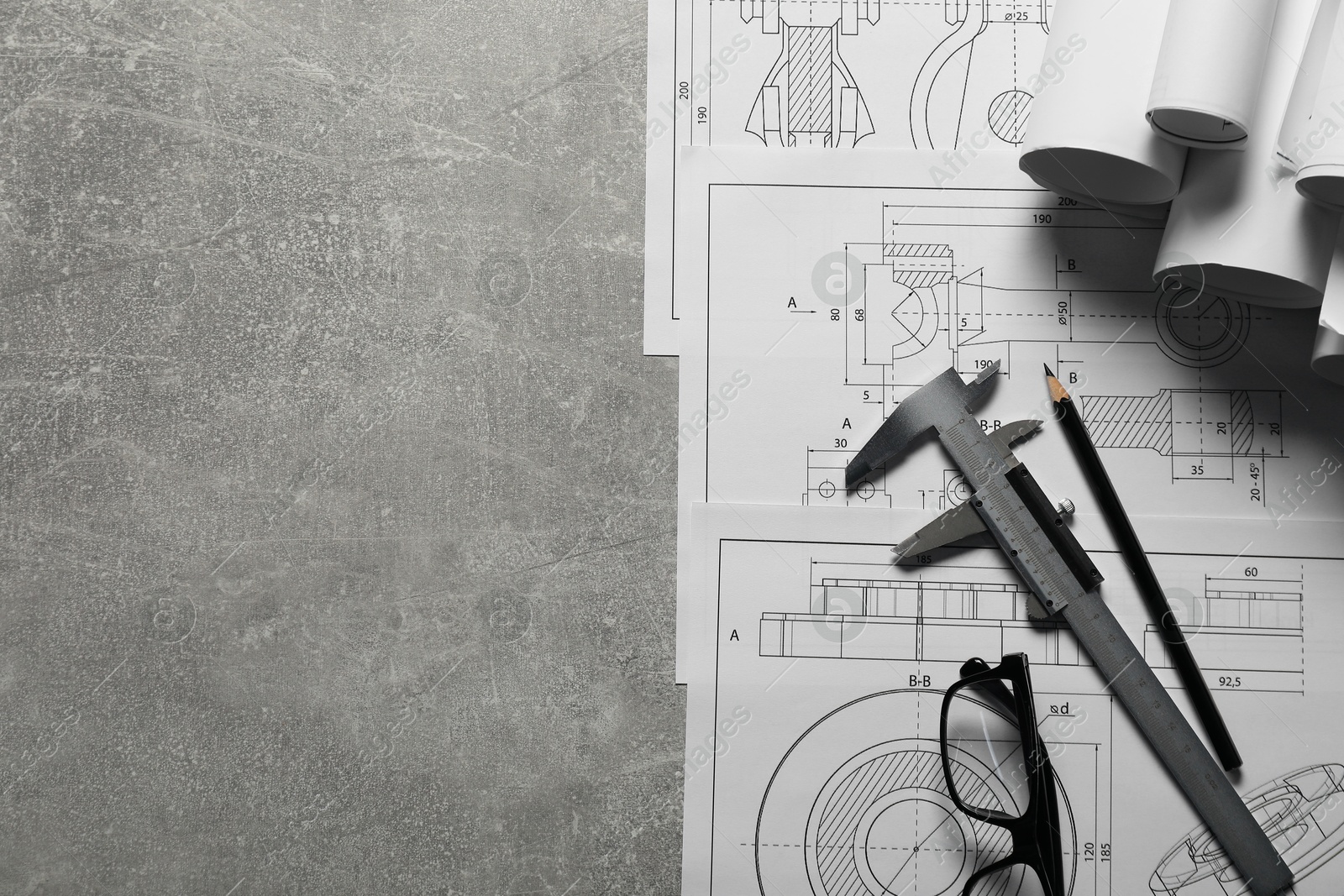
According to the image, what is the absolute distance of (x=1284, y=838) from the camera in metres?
0.77

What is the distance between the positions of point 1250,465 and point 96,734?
114cm

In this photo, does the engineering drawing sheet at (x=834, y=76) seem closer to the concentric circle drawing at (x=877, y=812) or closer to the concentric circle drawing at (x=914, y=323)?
the concentric circle drawing at (x=914, y=323)

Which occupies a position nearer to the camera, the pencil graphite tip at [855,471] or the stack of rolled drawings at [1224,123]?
the stack of rolled drawings at [1224,123]

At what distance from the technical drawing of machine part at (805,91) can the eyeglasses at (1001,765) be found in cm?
53

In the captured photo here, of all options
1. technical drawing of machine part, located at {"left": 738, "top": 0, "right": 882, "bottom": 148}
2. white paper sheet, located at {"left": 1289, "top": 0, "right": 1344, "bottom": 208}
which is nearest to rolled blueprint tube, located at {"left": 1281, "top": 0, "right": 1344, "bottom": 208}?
white paper sheet, located at {"left": 1289, "top": 0, "right": 1344, "bottom": 208}

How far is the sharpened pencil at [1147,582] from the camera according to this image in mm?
770

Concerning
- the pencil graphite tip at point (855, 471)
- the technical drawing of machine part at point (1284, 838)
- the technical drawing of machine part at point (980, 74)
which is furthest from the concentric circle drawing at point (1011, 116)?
the technical drawing of machine part at point (1284, 838)

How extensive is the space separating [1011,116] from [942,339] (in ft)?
0.76

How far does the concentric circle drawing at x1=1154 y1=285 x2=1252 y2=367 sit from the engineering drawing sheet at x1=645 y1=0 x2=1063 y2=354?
22 cm

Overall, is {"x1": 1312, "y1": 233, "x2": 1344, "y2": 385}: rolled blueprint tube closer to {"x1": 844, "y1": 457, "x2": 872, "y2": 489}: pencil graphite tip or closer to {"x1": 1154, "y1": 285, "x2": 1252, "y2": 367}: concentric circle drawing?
{"x1": 1154, "y1": 285, "x2": 1252, "y2": 367}: concentric circle drawing

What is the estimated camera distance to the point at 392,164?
82 cm

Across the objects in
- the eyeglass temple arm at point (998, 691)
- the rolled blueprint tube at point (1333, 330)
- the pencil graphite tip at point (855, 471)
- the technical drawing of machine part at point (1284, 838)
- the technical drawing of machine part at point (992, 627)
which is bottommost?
the technical drawing of machine part at point (1284, 838)

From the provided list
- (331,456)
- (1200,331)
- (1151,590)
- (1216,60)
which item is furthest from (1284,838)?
(331,456)

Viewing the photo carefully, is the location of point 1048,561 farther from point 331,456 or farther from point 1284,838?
point 331,456
